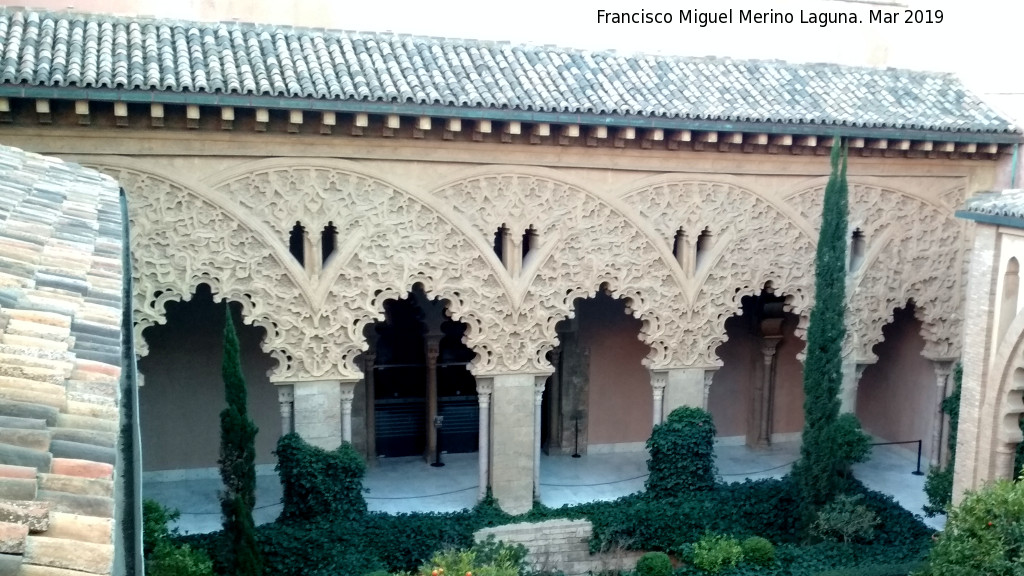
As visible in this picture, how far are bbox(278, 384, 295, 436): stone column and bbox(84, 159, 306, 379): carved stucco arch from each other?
0.23 metres

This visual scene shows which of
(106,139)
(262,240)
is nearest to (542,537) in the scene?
(262,240)

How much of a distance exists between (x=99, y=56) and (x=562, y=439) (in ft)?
28.2

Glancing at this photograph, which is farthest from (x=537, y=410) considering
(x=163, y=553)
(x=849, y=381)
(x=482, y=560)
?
(x=163, y=553)

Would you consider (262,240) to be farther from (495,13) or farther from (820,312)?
(820,312)

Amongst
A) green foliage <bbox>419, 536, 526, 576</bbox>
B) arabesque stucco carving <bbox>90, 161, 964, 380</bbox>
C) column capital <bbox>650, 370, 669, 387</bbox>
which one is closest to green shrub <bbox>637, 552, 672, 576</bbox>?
green foliage <bbox>419, 536, 526, 576</bbox>

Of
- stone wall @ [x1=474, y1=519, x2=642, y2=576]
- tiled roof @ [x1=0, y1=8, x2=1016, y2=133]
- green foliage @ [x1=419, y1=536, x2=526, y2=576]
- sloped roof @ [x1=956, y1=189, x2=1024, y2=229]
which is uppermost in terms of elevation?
tiled roof @ [x1=0, y1=8, x2=1016, y2=133]

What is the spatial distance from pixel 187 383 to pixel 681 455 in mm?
6865

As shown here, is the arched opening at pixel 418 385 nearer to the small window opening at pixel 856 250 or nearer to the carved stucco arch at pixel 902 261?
the carved stucco arch at pixel 902 261

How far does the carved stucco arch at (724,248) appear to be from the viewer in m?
12.4

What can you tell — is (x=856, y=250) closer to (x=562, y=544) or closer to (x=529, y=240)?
(x=529, y=240)

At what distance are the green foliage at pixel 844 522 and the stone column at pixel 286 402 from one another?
21.7 ft

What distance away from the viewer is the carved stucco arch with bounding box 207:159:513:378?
10.9 metres

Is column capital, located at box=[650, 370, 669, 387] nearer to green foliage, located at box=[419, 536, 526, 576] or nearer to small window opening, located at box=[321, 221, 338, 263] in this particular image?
green foliage, located at box=[419, 536, 526, 576]

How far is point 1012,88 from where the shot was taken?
43.4 ft
